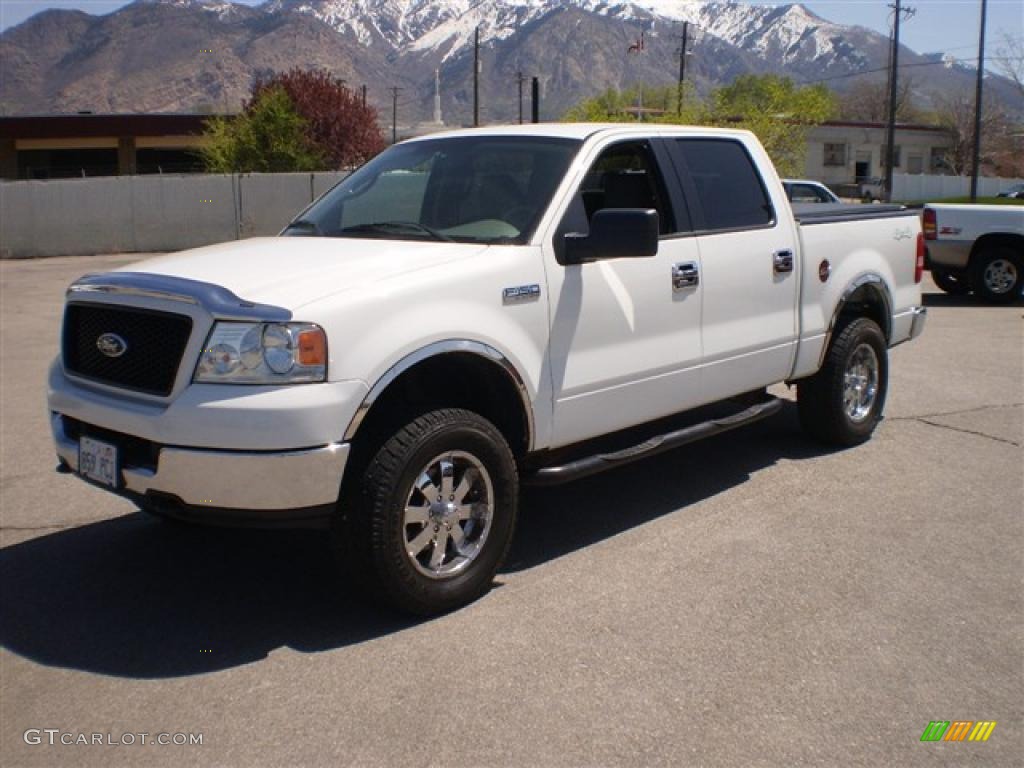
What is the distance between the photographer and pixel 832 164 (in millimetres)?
76688

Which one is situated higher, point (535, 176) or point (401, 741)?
point (535, 176)

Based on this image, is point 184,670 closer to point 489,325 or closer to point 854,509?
point 489,325

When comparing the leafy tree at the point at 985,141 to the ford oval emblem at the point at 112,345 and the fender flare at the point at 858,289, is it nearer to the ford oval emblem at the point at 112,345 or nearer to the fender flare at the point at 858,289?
the fender flare at the point at 858,289

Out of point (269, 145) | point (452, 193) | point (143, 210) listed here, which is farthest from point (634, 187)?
point (269, 145)

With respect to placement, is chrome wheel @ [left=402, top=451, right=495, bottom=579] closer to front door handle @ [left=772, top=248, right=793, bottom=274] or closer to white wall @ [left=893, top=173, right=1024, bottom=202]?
front door handle @ [left=772, top=248, right=793, bottom=274]

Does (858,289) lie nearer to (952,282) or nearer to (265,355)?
(265,355)

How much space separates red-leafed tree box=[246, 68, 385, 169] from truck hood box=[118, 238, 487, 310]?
3923cm

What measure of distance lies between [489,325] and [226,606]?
168 cm

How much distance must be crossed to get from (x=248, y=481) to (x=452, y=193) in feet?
6.73

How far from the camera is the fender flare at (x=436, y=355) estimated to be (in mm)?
4188

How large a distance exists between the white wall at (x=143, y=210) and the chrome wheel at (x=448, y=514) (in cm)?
2502

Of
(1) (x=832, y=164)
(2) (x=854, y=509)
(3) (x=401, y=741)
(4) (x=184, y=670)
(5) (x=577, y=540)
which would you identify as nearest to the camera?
(3) (x=401, y=741)

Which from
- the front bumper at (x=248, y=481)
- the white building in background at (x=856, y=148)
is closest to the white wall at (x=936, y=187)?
the white building in background at (x=856, y=148)

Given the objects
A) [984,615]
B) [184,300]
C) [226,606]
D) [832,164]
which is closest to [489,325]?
[184,300]
